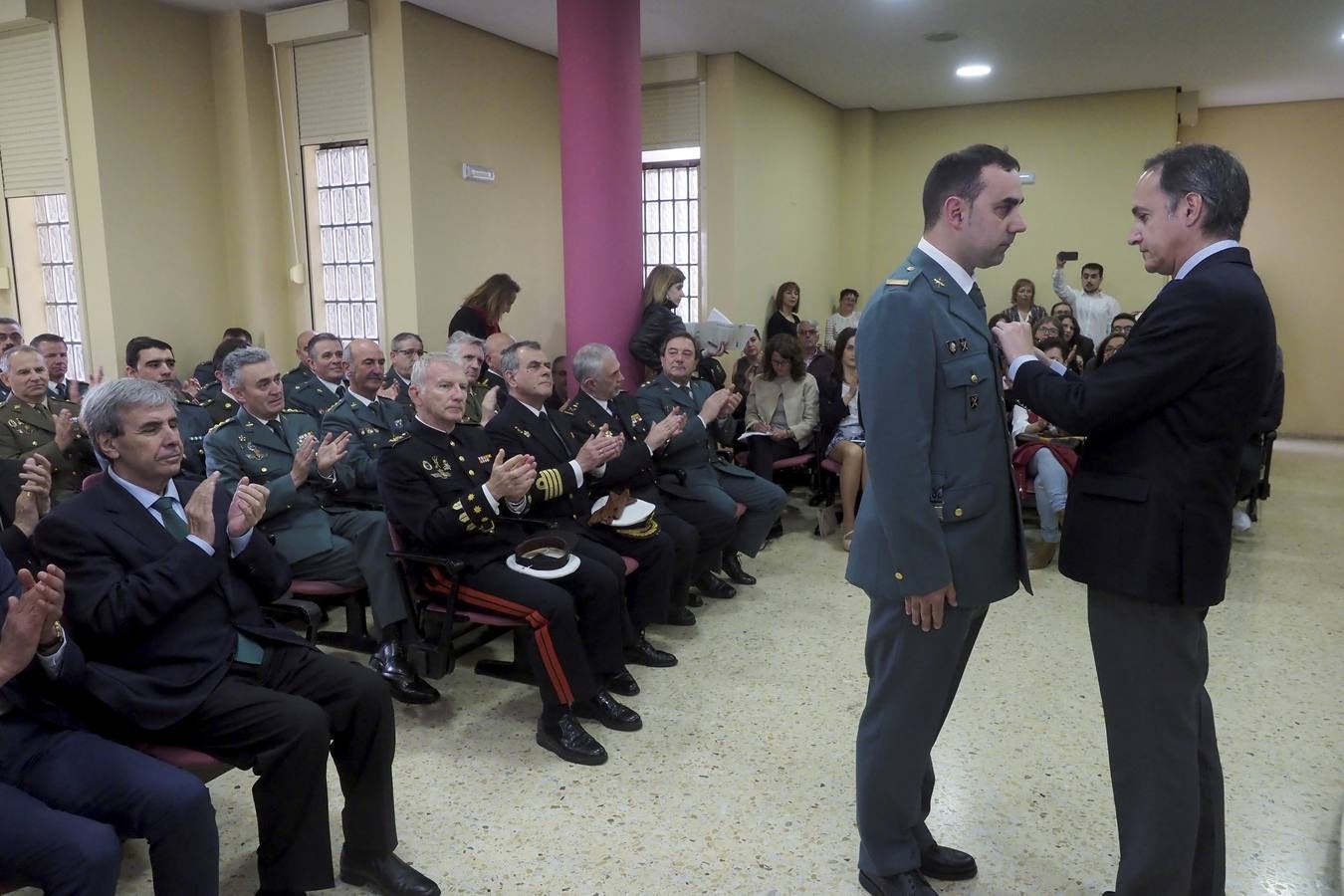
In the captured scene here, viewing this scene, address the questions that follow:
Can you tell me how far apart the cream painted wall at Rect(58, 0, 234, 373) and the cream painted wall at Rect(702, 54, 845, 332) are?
359 centimetres

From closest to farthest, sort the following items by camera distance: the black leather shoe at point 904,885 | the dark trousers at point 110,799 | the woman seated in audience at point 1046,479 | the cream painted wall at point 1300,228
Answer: the dark trousers at point 110,799 < the black leather shoe at point 904,885 < the woman seated in audience at point 1046,479 < the cream painted wall at point 1300,228

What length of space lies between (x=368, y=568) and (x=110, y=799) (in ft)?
5.12

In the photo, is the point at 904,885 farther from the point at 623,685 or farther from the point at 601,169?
the point at 601,169

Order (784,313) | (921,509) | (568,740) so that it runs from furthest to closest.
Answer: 1. (784,313)
2. (568,740)
3. (921,509)

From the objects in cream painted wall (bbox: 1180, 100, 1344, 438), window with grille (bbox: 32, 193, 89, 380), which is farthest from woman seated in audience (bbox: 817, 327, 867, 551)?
cream painted wall (bbox: 1180, 100, 1344, 438)

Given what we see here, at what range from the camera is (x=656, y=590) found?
139 inches

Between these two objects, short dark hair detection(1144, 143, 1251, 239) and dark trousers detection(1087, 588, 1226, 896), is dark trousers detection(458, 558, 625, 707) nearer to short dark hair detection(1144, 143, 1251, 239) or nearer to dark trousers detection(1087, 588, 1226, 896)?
dark trousers detection(1087, 588, 1226, 896)

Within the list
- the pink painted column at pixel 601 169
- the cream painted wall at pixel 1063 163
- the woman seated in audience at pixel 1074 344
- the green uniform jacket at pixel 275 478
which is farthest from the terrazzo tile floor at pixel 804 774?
the cream painted wall at pixel 1063 163

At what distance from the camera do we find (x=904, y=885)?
81.6 inches

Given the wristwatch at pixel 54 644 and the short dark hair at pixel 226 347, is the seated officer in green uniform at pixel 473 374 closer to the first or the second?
the short dark hair at pixel 226 347

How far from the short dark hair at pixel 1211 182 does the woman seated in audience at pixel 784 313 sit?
610 cm

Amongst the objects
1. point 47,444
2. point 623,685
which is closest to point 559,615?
point 623,685

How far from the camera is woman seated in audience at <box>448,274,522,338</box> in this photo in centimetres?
564

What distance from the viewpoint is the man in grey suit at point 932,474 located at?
1808mm
